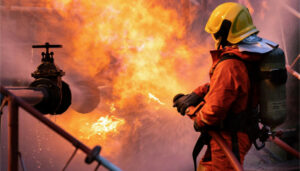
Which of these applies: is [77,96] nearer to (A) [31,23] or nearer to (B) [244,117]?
(A) [31,23]

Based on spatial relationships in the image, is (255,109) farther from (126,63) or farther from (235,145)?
(126,63)

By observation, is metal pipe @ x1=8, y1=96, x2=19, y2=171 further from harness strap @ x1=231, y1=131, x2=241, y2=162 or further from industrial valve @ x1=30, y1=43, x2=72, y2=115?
harness strap @ x1=231, y1=131, x2=241, y2=162

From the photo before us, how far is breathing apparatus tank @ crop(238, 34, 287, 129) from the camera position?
264cm

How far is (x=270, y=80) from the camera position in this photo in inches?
104

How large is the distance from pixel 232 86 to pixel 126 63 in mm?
3907

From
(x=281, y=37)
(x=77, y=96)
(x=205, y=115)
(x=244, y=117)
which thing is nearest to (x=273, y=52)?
(x=244, y=117)

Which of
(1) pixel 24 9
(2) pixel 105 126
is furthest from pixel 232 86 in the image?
(1) pixel 24 9

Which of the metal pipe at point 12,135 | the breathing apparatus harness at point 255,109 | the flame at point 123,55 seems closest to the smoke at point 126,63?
the flame at point 123,55

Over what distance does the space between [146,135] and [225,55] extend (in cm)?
384

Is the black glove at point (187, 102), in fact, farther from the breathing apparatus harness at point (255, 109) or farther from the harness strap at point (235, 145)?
the harness strap at point (235, 145)

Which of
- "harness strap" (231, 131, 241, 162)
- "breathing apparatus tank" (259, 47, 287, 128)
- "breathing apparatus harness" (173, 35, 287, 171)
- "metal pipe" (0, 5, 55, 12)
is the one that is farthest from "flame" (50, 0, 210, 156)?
"breathing apparatus tank" (259, 47, 287, 128)

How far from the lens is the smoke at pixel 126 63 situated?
19.1ft

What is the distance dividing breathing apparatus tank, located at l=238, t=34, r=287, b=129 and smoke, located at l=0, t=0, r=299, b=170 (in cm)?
348

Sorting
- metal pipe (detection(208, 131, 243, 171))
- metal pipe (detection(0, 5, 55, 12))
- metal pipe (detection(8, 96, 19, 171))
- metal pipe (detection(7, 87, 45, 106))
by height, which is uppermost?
metal pipe (detection(0, 5, 55, 12))
